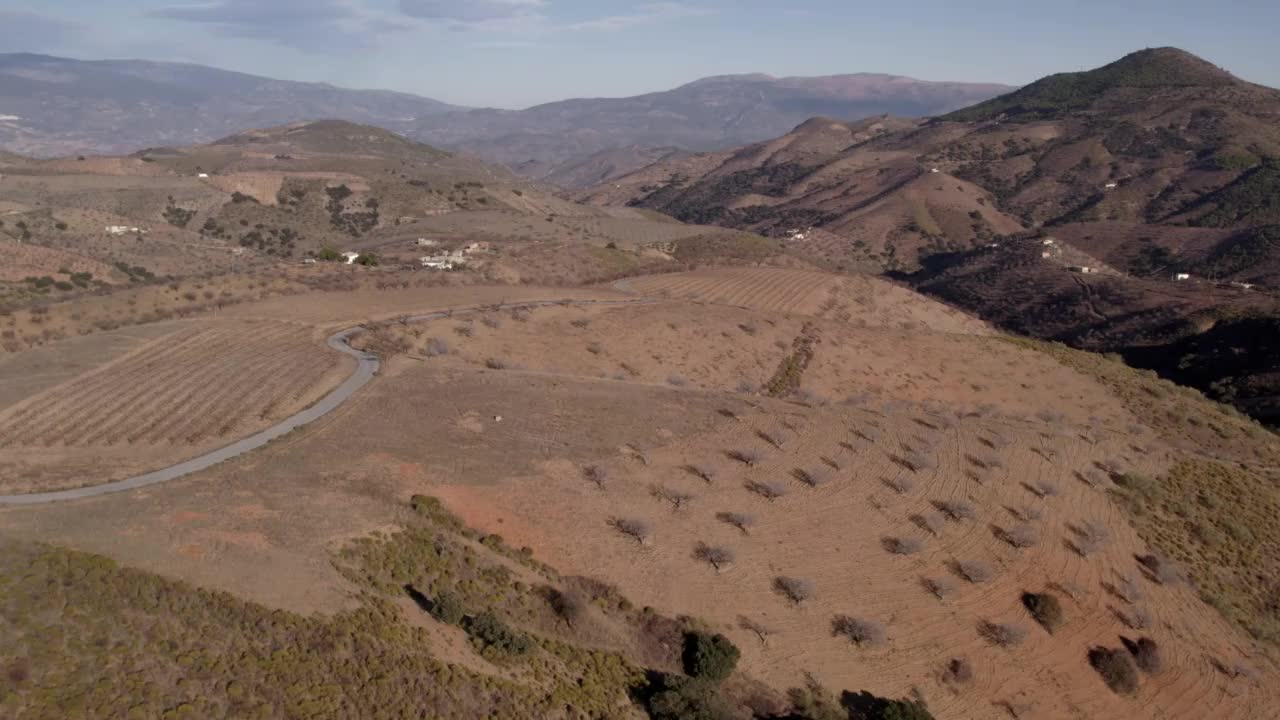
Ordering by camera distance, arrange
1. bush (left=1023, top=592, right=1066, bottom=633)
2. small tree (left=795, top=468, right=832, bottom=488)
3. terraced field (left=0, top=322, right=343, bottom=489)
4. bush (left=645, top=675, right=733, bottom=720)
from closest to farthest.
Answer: bush (left=645, top=675, right=733, bottom=720)
bush (left=1023, top=592, right=1066, bottom=633)
terraced field (left=0, top=322, right=343, bottom=489)
small tree (left=795, top=468, right=832, bottom=488)

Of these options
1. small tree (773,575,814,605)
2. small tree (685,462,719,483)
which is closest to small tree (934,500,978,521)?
small tree (773,575,814,605)

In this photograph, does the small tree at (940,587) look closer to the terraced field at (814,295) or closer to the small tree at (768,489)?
the small tree at (768,489)

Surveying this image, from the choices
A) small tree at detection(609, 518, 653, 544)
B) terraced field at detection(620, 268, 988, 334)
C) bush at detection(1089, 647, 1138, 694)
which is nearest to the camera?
bush at detection(1089, 647, 1138, 694)

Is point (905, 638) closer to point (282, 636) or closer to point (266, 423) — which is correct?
point (282, 636)

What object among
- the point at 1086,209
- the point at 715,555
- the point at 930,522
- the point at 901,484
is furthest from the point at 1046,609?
the point at 1086,209

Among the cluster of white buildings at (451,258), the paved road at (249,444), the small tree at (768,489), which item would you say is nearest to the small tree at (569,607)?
the small tree at (768,489)

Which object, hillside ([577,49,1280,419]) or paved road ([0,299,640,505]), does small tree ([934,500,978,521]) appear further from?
hillside ([577,49,1280,419])
